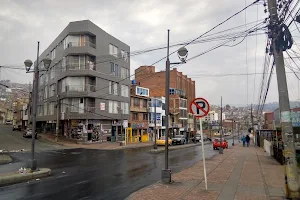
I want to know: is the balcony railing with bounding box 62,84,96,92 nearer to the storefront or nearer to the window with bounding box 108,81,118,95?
the window with bounding box 108,81,118,95

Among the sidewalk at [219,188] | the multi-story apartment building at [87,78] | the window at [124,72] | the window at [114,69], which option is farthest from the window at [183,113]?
the sidewalk at [219,188]

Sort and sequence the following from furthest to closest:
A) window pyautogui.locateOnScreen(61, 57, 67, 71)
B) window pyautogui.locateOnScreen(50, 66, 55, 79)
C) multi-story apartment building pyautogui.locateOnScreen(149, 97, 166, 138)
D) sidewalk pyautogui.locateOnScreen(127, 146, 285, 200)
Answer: multi-story apartment building pyautogui.locateOnScreen(149, 97, 166, 138), window pyautogui.locateOnScreen(50, 66, 55, 79), window pyautogui.locateOnScreen(61, 57, 67, 71), sidewalk pyautogui.locateOnScreen(127, 146, 285, 200)

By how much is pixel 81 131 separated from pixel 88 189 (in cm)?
3005

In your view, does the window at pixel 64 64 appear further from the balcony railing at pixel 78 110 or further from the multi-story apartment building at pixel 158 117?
the multi-story apartment building at pixel 158 117

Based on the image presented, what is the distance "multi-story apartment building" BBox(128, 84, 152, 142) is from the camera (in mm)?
50656

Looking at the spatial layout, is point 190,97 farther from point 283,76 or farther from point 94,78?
point 283,76

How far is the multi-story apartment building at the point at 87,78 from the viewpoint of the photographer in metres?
39.2

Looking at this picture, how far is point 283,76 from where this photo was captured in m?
8.26

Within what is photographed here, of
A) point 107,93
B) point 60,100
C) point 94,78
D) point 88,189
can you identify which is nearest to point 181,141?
point 107,93

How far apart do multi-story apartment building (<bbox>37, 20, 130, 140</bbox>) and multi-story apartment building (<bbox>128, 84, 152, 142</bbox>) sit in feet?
15.8

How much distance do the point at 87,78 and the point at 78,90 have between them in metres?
2.29

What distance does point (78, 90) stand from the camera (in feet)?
129

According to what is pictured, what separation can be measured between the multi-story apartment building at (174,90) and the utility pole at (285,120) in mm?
59183

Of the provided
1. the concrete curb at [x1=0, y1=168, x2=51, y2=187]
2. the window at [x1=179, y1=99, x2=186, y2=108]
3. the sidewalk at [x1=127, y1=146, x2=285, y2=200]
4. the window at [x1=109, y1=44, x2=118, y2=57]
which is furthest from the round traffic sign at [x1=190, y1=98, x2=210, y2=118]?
the window at [x1=179, y1=99, x2=186, y2=108]
